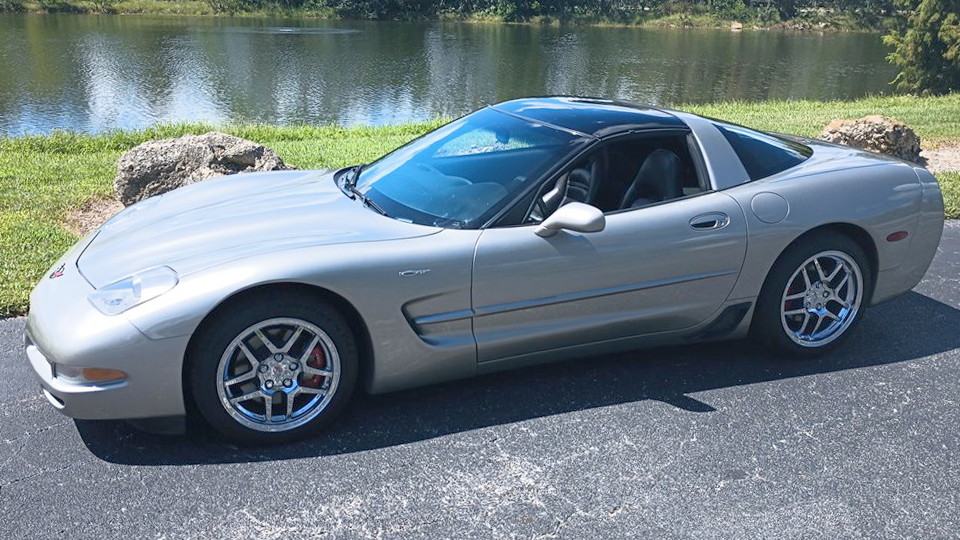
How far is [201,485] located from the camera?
9.87 feet

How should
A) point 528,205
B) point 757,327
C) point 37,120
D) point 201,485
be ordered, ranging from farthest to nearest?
point 37,120 < point 757,327 < point 528,205 < point 201,485

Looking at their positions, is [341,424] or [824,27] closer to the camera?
[341,424]

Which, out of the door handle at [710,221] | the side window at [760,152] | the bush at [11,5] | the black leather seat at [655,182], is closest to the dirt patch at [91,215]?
the black leather seat at [655,182]

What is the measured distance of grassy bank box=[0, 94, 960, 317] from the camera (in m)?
5.74

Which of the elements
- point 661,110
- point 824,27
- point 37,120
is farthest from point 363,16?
point 661,110

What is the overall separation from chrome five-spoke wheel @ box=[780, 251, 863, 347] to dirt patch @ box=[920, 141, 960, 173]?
6083 mm

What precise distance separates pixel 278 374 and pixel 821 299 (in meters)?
2.81

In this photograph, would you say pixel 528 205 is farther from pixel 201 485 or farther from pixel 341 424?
pixel 201 485

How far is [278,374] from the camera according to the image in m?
3.24

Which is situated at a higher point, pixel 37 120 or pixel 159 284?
pixel 159 284

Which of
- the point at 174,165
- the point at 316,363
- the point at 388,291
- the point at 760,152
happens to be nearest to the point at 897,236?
the point at 760,152

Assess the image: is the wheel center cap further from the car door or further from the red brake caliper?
the car door

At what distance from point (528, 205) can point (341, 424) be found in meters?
1.28

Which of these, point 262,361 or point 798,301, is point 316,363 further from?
point 798,301
